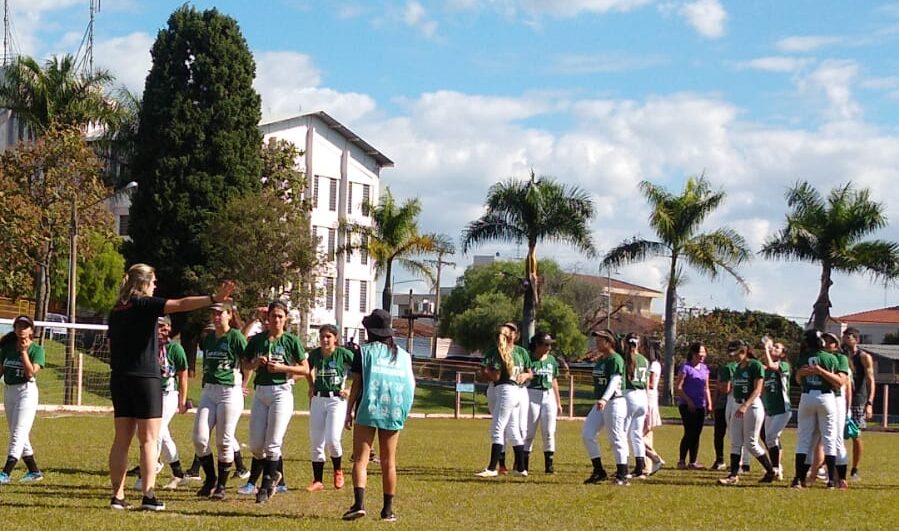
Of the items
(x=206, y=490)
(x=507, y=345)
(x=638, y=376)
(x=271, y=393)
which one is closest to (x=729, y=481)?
(x=638, y=376)

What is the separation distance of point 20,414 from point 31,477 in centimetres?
77

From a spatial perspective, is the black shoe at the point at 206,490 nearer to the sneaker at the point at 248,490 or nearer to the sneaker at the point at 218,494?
the sneaker at the point at 218,494

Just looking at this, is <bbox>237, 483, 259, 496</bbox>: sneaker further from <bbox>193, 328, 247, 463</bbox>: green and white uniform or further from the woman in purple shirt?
the woman in purple shirt

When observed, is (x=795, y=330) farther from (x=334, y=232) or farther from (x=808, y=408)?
(x=808, y=408)

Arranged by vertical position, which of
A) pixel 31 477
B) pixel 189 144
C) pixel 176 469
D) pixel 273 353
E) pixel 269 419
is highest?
pixel 189 144

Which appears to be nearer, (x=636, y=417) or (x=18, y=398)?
(x=18, y=398)

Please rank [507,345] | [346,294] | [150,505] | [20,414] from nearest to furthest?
[150,505], [20,414], [507,345], [346,294]

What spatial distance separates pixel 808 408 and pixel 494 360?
4.14 metres

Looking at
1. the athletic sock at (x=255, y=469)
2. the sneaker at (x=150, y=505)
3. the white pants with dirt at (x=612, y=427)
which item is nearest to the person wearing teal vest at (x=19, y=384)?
the athletic sock at (x=255, y=469)

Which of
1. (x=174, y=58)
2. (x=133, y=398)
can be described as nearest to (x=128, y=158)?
(x=174, y=58)

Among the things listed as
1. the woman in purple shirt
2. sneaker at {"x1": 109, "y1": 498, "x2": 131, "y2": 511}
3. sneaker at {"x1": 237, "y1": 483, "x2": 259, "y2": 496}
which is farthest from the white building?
sneaker at {"x1": 109, "y1": 498, "x2": 131, "y2": 511}

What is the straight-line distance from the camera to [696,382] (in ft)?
64.2

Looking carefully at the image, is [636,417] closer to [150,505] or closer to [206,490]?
[206,490]

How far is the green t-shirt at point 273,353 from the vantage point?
12.8 metres
